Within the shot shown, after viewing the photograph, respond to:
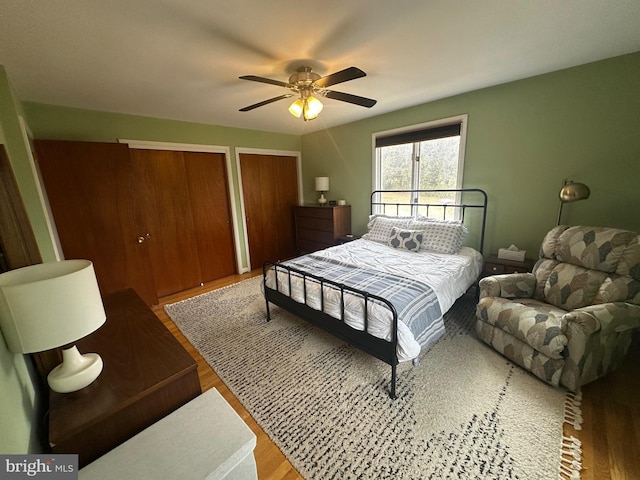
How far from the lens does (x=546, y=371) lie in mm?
1733

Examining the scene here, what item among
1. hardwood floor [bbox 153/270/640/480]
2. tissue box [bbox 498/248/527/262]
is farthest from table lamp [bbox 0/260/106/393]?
tissue box [bbox 498/248/527/262]

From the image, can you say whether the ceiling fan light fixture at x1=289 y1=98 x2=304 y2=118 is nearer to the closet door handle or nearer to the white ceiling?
the white ceiling

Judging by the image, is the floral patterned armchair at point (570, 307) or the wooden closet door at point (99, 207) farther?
the wooden closet door at point (99, 207)

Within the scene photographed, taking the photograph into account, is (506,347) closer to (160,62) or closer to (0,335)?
(0,335)

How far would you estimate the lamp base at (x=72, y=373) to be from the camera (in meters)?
0.96

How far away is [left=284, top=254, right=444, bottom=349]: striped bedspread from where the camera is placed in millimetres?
1770

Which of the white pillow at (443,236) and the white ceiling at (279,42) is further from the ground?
the white ceiling at (279,42)

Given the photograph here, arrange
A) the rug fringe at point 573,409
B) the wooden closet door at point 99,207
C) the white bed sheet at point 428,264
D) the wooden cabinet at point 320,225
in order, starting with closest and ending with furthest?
the rug fringe at point 573,409 < the white bed sheet at point 428,264 < the wooden closet door at point 99,207 < the wooden cabinet at point 320,225

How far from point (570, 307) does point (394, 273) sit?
54.0 inches

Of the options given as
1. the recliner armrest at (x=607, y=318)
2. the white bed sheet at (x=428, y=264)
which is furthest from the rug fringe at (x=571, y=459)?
the white bed sheet at (x=428, y=264)

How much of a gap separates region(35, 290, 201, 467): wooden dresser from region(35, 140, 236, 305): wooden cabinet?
1.88m

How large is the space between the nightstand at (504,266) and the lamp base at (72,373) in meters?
3.24

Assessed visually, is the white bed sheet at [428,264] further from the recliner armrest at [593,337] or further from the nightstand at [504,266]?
the recliner armrest at [593,337]

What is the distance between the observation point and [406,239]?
3070mm
